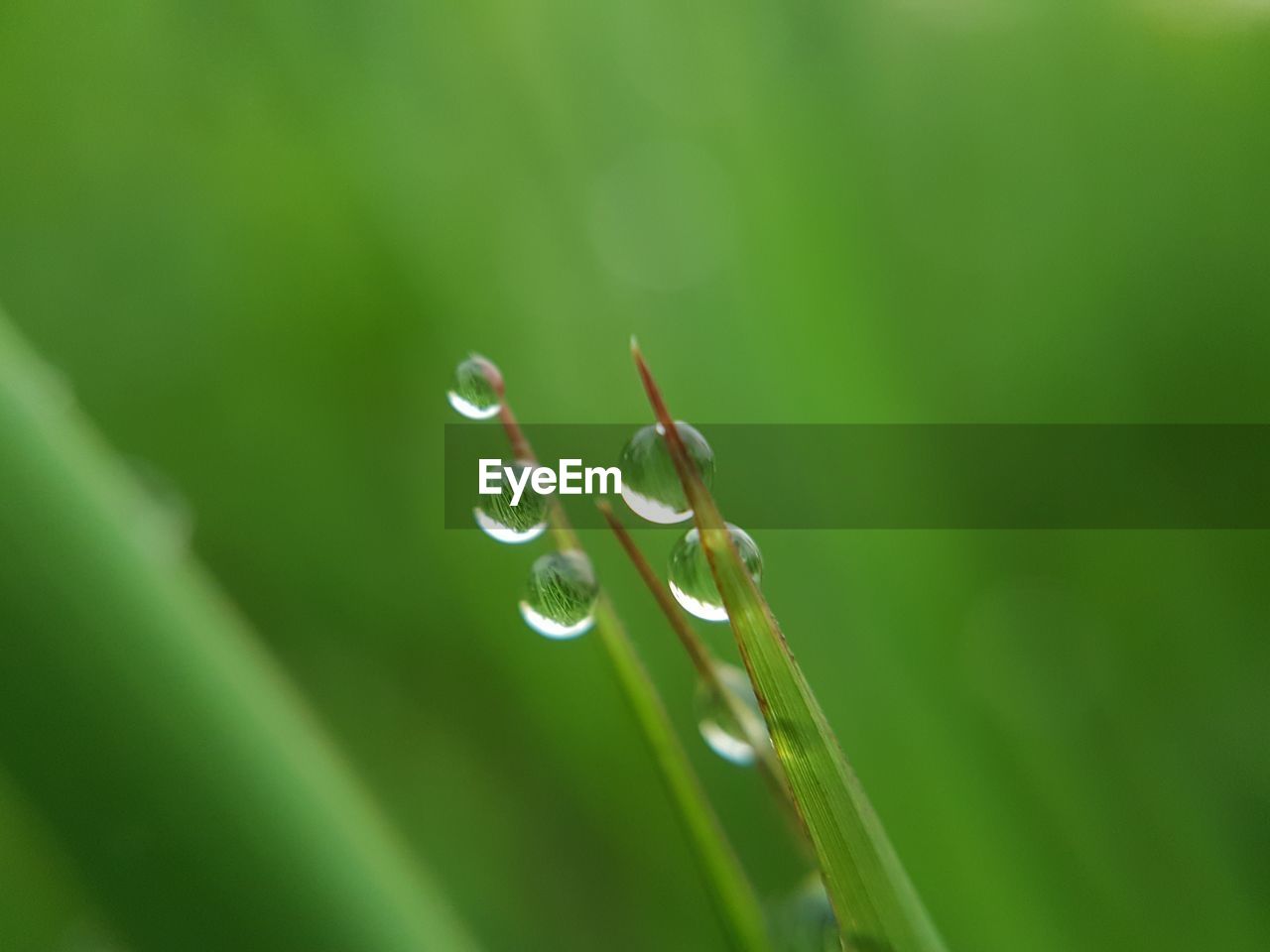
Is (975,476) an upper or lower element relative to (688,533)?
Result: upper

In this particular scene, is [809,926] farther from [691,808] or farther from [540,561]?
[540,561]

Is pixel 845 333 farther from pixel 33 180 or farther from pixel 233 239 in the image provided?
pixel 33 180

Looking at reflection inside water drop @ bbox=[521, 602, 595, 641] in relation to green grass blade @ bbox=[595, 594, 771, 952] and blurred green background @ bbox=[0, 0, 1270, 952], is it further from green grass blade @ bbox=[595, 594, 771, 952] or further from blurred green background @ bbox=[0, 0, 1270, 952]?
blurred green background @ bbox=[0, 0, 1270, 952]

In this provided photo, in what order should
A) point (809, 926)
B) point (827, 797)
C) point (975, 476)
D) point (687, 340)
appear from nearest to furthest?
point (827, 797)
point (809, 926)
point (975, 476)
point (687, 340)

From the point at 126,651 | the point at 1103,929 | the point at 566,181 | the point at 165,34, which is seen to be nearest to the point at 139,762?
the point at 126,651

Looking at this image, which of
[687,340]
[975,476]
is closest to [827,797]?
[975,476]

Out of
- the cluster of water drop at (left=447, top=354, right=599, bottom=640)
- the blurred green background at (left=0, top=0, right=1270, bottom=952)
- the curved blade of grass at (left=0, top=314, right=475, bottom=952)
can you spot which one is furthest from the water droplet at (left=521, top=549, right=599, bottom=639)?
the blurred green background at (left=0, top=0, right=1270, bottom=952)

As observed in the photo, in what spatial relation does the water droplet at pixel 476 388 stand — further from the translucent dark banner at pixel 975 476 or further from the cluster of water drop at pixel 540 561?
the translucent dark banner at pixel 975 476
